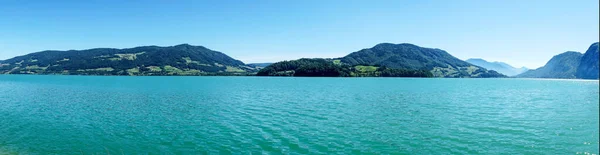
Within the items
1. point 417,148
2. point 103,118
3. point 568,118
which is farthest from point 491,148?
point 103,118

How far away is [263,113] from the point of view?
35.3 meters

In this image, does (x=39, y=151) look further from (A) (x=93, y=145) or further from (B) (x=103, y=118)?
(B) (x=103, y=118)

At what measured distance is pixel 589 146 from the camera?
21.2 meters

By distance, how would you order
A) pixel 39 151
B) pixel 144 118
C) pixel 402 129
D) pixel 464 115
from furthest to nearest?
pixel 464 115, pixel 144 118, pixel 402 129, pixel 39 151

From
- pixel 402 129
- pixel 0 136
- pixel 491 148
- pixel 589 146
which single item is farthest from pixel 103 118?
pixel 589 146

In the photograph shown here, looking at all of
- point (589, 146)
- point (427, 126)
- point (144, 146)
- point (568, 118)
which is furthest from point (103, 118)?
point (568, 118)

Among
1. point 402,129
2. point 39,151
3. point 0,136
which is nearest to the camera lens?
point 39,151

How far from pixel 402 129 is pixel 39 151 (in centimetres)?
2512

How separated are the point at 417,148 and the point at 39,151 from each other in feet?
76.3

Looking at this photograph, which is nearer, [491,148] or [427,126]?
[491,148]

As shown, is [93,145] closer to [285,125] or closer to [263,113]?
A: [285,125]

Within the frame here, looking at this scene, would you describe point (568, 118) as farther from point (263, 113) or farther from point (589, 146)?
point (263, 113)

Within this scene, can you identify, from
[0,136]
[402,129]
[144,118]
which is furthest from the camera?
[144,118]

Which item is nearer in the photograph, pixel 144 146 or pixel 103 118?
pixel 144 146
